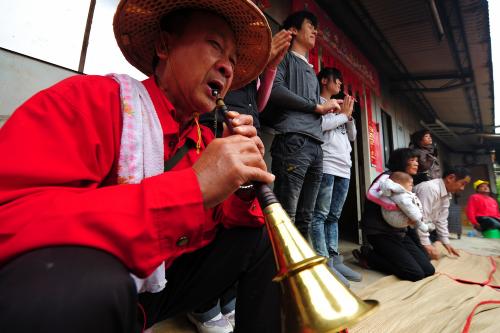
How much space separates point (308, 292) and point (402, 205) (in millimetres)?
3285

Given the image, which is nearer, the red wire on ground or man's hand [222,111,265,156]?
man's hand [222,111,265,156]

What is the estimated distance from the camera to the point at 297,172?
2.61 m

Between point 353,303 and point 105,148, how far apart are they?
884 mm

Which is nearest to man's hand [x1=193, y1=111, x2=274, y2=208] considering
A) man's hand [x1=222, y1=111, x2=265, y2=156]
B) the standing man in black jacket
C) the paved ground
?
man's hand [x1=222, y1=111, x2=265, y2=156]

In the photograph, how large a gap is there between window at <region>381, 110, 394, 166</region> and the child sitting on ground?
428 cm

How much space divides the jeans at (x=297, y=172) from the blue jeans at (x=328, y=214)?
25 cm

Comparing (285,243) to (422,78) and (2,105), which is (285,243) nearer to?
(2,105)

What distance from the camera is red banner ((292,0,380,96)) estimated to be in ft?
15.4

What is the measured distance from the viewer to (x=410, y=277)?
3.31 m

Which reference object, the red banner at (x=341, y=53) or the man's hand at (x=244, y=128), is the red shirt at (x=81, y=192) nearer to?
the man's hand at (x=244, y=128)

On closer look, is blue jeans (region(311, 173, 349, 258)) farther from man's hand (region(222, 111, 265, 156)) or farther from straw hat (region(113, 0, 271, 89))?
man's hand (region(222, 111, 265, 156))

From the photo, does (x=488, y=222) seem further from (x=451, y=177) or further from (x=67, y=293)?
(x=67, y=293)

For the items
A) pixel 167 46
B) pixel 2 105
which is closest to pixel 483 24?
pixel 167 46

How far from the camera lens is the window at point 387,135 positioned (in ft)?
25.6
